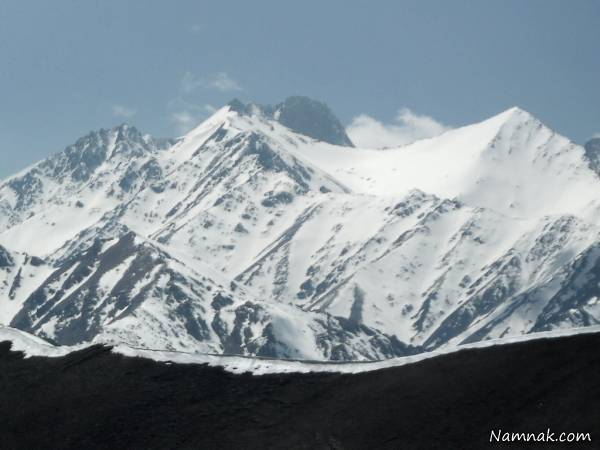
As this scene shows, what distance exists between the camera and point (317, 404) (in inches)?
1610

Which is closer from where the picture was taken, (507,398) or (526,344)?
(507,398)

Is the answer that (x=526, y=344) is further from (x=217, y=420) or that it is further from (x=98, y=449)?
(x=98, y=449)

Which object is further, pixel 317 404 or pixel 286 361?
pixel 286 361

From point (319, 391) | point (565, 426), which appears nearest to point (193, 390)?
point (319, 391)

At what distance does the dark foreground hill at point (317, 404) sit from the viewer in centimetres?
3597

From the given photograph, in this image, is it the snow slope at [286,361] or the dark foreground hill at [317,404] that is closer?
the dark foreground hill at [317,404]

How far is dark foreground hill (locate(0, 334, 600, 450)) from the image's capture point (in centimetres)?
3597

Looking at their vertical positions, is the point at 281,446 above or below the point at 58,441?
below

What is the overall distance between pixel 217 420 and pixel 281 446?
3.75 m

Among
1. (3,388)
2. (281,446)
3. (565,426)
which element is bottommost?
(565,426)

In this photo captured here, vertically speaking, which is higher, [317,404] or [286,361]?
[286,361]

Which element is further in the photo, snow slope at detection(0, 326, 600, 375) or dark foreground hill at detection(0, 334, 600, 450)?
snow slope at detection(0, 326, 600, 375)

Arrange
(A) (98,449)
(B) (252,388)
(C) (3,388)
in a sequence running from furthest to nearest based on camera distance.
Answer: (C) (3,388) → (B) (252,388) → (A) (98,449)

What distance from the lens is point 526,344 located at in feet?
134
